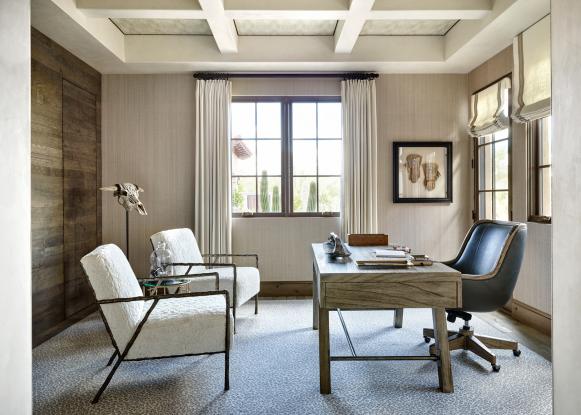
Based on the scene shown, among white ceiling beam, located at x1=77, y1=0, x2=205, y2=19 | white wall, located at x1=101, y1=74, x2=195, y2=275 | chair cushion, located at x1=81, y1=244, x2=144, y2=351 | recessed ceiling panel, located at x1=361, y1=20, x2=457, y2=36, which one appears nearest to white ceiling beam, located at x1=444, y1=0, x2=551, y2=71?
recessed ceiling panel, located at x1=361, y1=20, x2=457, y2=36

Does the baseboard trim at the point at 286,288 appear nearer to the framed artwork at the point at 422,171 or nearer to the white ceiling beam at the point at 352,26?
the framed artwork at the point at 422,171

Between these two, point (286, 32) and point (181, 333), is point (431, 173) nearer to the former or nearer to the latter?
point (286, 32)

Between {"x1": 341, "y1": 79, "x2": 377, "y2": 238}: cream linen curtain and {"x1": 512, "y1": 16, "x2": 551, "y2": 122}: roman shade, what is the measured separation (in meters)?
1.53

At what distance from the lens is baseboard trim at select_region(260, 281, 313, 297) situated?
4.86 metres

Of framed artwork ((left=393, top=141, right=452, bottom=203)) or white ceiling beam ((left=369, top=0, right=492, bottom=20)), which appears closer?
white ceiling beam ((left=369, top=0, right=492, bottom=20))

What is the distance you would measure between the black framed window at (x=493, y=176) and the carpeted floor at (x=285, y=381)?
148 centimetres

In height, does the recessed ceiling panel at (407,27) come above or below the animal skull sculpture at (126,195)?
above

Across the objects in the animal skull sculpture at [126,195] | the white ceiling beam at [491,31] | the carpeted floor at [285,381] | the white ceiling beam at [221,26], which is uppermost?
the white ceiling beam at [221,26]

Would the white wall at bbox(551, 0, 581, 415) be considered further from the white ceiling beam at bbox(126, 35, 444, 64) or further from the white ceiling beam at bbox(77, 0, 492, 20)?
the white ceiling beam at bbox(126, 35, 444, 64)

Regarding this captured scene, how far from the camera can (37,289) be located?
11.2ft

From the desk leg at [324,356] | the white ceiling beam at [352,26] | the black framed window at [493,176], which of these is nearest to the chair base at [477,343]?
the desk leg at [324,356]

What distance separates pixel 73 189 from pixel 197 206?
1295 mm

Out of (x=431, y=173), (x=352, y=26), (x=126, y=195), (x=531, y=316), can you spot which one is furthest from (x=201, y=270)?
(x=531, y=316)

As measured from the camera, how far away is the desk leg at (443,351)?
2404 mm
